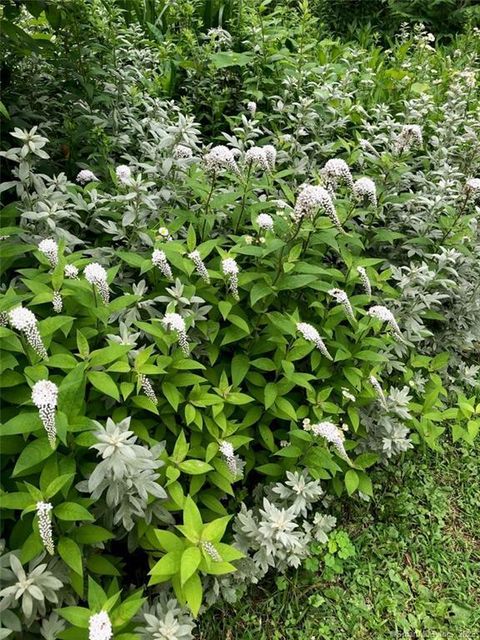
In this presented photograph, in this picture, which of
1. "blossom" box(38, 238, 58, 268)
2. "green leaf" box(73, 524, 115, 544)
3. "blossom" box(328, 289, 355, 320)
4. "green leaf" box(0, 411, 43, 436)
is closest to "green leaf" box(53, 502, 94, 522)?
"green leaf" box(73, 524, 115, 544)

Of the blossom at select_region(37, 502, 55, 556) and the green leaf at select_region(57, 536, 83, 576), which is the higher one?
the blossom at select_region(37, 502, 55, 556)

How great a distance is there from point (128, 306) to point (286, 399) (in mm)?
751

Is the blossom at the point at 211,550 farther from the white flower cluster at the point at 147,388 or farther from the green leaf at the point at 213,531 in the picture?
the white flower cluster at the point at 147,388

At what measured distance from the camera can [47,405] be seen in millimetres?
1348

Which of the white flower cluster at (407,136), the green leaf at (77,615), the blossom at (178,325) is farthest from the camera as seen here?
the white flower cluster at (407,136)

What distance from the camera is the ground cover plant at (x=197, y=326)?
1551 mm

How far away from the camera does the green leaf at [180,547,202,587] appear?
146 cm

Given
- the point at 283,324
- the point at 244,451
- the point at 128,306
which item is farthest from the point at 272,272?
the point at 244,451

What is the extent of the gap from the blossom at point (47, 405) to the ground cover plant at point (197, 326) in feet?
0.04

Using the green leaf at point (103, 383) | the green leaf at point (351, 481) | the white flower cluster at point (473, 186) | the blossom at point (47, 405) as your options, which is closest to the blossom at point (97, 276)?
the green leaf at point (103, 383)

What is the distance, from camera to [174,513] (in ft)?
6.55

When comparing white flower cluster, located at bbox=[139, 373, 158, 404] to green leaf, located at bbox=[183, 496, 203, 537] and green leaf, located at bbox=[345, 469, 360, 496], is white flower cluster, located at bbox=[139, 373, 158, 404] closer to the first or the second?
green leaf, located at bbox=[183, 496, 203, 537]

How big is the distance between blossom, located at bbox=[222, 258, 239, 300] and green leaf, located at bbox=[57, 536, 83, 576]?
99 centimetres

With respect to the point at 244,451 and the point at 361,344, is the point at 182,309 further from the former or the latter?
the point at 361,344
